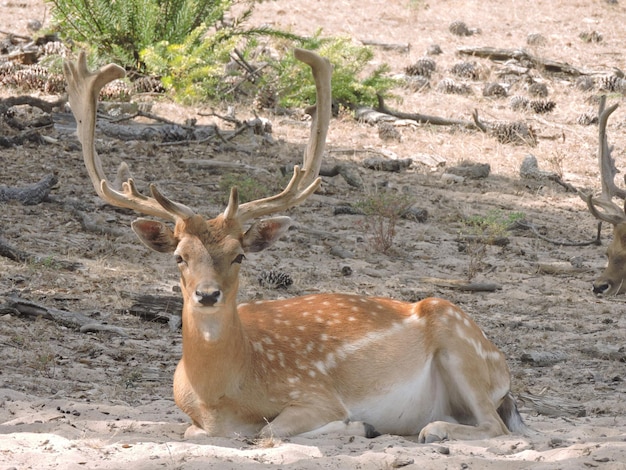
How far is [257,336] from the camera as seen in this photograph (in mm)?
6078

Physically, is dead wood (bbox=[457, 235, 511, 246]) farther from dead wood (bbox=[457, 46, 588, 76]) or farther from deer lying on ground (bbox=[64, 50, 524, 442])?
dead wood (bbox=[457, 46, 588, 76])

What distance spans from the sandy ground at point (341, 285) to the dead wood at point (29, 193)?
17 cm

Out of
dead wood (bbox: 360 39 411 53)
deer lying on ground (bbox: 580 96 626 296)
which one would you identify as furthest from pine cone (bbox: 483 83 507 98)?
deer lying on ground (bbox: 580 96 626 296)

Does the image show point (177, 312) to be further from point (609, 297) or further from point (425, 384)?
point (609, 297)

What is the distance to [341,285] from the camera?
960cm

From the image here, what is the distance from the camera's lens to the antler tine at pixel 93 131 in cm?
578

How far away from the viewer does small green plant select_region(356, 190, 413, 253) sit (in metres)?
10.6

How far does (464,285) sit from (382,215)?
1.70m

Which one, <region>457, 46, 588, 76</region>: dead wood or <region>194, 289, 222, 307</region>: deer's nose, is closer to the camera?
<region>194, 289, 222, 307</region>: deer's nose

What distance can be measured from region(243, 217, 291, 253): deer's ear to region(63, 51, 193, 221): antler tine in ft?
1.37

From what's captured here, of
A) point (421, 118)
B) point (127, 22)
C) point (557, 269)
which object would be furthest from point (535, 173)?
point (127, 22)

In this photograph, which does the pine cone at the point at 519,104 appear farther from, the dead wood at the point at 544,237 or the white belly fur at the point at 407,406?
the white belly fur at the point at 407,406

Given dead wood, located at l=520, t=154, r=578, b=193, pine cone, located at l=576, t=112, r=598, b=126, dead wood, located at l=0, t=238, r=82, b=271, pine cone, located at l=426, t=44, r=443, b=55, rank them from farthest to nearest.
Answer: pine cone, located at l=426, t=44, r=443, b=55, pine cone, located at l=576, t=112, r=598, b=126, dead wood, located at l=520, t=154, r=578, b=193, dead wood, located at l=0, t=238, r=82, b=271

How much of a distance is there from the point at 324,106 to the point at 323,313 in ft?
4.18
